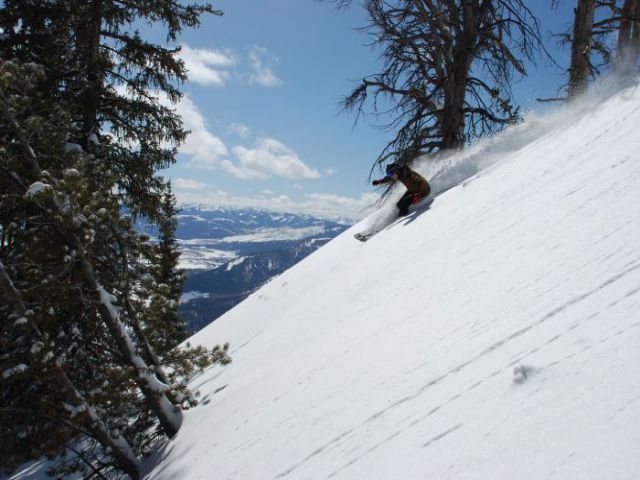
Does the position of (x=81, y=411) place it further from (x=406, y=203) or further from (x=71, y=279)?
(x=406, y=203)

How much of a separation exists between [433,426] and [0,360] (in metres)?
6.37

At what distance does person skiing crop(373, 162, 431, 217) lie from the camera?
344 inches

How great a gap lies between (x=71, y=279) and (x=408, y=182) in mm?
7078

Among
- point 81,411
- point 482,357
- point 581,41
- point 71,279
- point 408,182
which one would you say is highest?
point 71,279

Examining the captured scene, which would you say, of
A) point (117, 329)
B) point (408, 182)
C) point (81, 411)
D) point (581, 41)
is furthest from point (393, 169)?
point (81, 411)

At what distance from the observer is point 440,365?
95.7 inches

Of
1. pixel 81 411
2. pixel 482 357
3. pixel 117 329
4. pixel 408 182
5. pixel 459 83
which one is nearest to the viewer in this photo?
pixel 482 357

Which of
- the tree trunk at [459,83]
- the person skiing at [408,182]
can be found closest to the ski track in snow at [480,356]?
the person skiing at [408,182]

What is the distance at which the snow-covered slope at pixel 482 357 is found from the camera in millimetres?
1508

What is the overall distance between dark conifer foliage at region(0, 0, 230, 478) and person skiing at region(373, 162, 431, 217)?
17.6 ft

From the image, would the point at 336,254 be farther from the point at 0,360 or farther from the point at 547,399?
the point at 547,399

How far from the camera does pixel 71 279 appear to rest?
19.4ft

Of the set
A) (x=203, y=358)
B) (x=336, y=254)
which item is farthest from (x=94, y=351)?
(x=336, y=254)

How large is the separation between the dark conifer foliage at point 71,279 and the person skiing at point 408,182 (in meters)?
5.37
